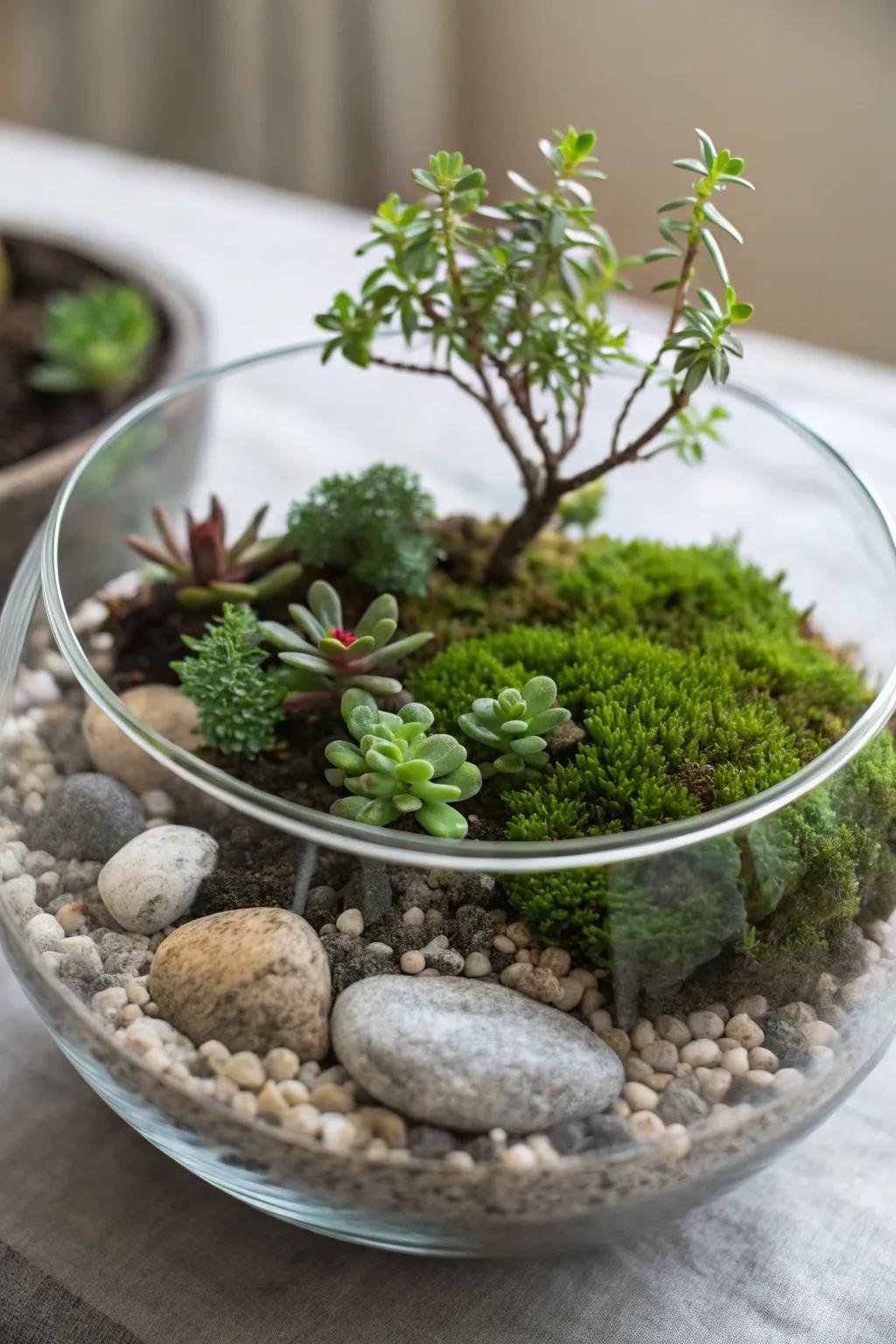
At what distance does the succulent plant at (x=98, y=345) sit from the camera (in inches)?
46.1

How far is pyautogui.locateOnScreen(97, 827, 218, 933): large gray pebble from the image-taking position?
2.09ft

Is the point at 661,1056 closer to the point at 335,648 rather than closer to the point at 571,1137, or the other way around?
the point at 571,1137

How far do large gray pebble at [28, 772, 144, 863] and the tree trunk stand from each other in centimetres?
30

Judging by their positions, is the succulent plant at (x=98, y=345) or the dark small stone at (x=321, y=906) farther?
the succulent plant at (x=98, y=345)

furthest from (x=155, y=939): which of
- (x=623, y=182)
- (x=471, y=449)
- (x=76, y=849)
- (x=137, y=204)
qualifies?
(x=623, y=182)

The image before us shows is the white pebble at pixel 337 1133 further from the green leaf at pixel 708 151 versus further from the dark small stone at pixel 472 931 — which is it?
the green leaf at pixel 708 151

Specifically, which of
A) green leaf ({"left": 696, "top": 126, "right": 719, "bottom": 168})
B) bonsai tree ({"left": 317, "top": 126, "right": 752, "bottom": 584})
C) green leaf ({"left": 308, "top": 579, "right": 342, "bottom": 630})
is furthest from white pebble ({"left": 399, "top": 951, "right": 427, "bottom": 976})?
green leaf ({"left": 696, "top": 126, "right": 719, "bottom": 168})

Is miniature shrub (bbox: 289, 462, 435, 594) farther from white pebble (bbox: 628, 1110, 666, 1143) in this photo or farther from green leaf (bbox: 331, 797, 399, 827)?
white pebble (bbox: 628, 1110, 666, 1143)

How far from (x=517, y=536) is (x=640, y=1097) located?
404 mm

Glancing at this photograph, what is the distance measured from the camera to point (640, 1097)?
0.59 meters

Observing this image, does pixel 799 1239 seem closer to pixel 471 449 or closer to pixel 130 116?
pixel 471 449

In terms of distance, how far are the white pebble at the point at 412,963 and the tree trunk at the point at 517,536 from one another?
34 centimetres

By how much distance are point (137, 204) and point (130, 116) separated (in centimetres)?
116

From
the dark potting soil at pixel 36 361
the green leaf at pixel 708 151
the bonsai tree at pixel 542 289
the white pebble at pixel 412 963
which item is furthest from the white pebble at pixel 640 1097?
the dark potting soil at pixel 36 361
